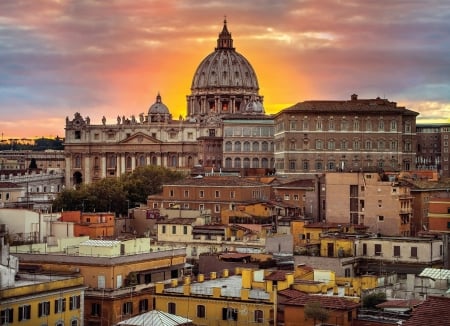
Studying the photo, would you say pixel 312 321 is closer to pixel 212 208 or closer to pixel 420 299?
pixel 420 299

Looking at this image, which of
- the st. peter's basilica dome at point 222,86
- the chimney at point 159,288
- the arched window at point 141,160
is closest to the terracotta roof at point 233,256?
the chimney at point 159,288

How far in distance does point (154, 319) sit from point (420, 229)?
112ft

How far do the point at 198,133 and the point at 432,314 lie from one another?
12284 cm

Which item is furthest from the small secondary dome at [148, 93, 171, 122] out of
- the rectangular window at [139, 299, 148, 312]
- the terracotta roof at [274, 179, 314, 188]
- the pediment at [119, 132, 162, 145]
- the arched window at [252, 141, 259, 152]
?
the rectangular window at [139, 299, 148, 312]

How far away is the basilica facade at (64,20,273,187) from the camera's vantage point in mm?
121250

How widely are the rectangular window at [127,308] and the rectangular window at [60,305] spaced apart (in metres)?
3.92

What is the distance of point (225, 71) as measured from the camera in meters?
175

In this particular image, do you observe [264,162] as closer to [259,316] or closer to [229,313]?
[229,313]

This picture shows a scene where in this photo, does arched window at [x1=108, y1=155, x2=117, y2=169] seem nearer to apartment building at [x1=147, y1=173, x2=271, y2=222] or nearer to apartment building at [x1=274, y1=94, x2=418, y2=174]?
apartment building at [x1=274, y1=94, x2=418, y2=174]

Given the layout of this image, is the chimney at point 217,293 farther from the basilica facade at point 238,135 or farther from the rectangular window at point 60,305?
the basilica facade at point 238,135

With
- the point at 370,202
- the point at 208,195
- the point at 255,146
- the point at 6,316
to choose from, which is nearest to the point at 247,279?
the point at 6,316

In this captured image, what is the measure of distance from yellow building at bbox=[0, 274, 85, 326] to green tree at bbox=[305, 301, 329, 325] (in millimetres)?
7932

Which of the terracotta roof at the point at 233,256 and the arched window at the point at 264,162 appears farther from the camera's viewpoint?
the arched window at the point at 264,162

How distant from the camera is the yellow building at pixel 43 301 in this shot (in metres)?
33.2
